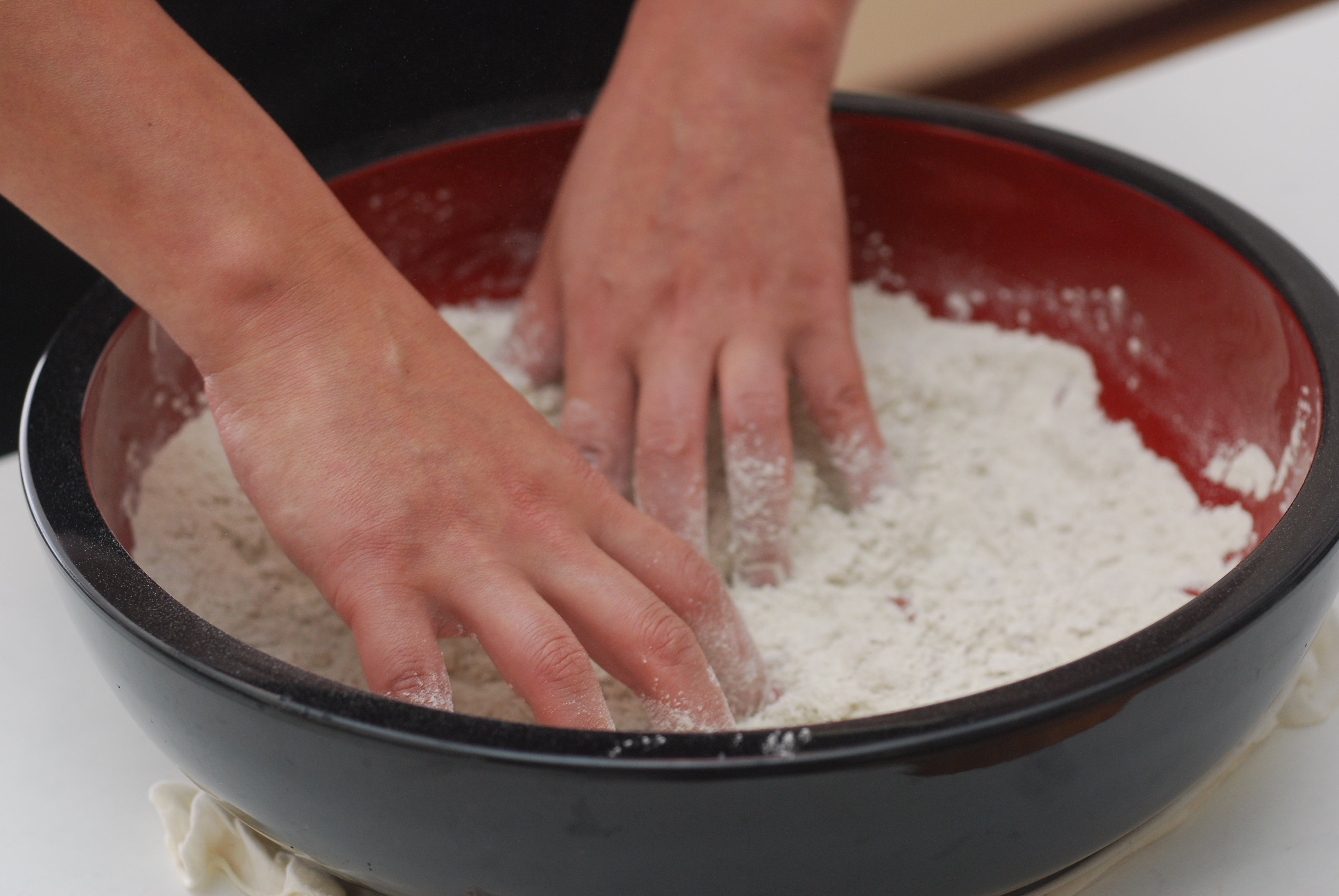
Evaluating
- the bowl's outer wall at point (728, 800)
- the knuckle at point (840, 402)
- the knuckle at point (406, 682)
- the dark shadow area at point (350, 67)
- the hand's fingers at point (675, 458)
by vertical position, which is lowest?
the bowl's outer wall at point (728, 800)

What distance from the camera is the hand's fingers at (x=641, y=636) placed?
40 cm

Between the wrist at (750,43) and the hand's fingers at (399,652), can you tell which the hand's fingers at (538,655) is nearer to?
the hand's fingers at (399,652)

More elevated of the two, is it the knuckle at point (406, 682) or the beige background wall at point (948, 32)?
the beige background wall at point (948, 32)

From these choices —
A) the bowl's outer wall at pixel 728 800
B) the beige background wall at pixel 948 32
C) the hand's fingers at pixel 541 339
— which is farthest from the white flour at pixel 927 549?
the beige background wall at pixel 948 32

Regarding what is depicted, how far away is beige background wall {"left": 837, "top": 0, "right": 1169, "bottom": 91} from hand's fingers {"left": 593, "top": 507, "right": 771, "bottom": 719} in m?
1.22

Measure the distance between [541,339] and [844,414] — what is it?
15cm

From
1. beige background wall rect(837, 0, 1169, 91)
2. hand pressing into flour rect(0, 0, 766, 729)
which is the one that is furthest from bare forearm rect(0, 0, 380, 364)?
beige background wall rect(837, 0, 1169, 91)

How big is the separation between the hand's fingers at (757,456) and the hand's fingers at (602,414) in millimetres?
44

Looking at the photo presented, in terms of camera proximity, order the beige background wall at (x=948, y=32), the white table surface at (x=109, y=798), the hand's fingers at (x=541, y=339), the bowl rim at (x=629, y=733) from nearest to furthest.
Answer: the bowl rim at (x=629, y=733)
the white table surface at (x=109, y=798)
the hand's fingers at (x=541, y=339)
the beige background wall at (x=948, y=32)

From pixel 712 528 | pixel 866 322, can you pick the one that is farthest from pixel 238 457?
pixel 866 322

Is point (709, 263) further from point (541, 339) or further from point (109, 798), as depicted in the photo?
point (109, 798)

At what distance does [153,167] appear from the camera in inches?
14.4

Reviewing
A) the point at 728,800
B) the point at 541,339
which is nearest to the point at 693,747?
the point at 728,800

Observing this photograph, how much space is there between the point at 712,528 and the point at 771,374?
0.24 ft
